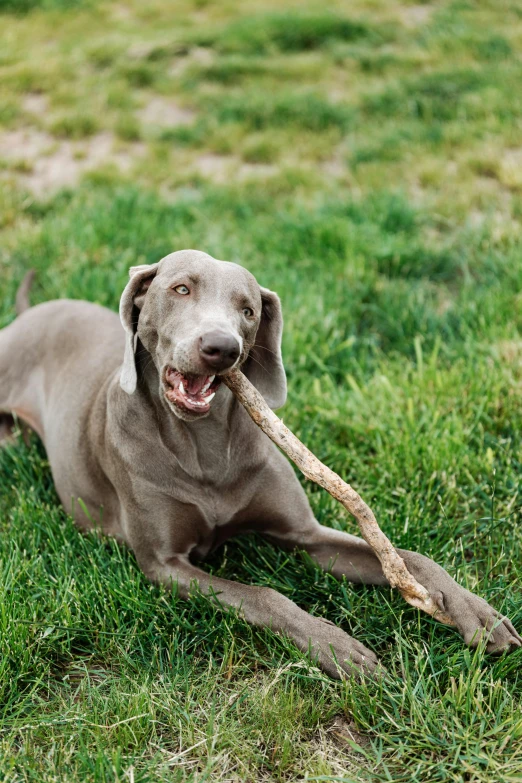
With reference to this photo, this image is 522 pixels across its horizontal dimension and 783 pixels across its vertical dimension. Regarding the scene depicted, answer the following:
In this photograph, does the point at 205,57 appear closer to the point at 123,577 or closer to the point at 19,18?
the point at 19,18

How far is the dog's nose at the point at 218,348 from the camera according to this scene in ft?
8.36

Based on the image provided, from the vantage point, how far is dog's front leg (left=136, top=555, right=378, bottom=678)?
2684 mm

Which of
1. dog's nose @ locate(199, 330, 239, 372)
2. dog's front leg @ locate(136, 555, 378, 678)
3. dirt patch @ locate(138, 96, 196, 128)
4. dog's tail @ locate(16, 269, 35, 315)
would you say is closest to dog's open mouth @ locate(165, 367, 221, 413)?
dog's nose @ locate(199, 330, 239, 372)

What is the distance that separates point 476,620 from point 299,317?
220 centimetres

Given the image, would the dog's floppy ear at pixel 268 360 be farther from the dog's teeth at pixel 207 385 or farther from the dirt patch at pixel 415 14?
the dirt patch at pixel 415 14

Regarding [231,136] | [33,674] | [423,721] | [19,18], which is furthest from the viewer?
[19,18]

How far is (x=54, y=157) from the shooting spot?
6680 millimetres

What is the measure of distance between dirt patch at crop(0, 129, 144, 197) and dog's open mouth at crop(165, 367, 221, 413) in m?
3.77

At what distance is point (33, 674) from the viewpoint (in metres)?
2.79

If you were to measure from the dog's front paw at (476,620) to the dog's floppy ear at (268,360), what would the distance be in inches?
35.8

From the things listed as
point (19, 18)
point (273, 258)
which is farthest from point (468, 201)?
point (19, 18)

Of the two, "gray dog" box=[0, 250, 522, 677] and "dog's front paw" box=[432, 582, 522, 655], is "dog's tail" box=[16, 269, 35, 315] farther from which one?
"dog's front paw" box=[432, 582, 522, 655]

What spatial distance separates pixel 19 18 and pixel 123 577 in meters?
7.78

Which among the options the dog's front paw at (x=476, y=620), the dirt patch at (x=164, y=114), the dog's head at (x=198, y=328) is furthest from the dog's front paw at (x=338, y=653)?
the dirt patch at (x=164, y=114)
